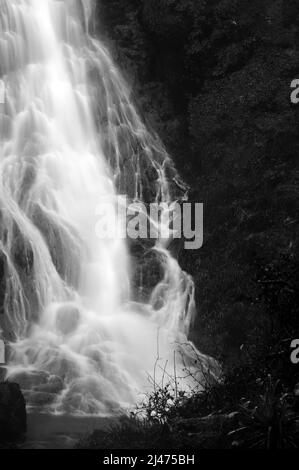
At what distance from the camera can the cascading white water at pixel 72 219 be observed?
64.5 feet

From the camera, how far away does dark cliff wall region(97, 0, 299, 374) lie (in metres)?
24.1

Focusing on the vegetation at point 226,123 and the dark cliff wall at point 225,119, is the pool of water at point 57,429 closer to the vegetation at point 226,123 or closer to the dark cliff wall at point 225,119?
the vegetation at point 226,123

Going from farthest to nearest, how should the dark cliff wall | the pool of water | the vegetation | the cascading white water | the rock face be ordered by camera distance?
the dark cliff wall < the vegetation < the cascading white water < the pool of water < the rock face

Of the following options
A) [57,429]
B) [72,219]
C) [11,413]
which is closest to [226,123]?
[72,219]

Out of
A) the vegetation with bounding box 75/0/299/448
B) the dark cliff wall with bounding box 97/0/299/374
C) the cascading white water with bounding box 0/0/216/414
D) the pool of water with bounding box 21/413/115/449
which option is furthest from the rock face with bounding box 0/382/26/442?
the dark cliff wall with bounding box 97/0/299/374

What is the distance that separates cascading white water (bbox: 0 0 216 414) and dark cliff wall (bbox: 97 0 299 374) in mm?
1118

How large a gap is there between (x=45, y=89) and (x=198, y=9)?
29.7ft

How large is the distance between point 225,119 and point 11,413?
1915 cm

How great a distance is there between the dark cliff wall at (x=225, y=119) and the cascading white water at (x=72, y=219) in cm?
112

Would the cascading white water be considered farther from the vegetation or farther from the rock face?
the rock face

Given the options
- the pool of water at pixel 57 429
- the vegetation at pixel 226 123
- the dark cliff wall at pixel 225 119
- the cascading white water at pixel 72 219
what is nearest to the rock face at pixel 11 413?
the pool of water at pixel 57 429

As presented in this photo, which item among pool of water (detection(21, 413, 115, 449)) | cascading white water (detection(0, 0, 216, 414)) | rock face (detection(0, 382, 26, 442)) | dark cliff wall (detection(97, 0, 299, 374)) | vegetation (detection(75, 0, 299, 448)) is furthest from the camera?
dark cliff wall (detection(97, 0, 299, 374))

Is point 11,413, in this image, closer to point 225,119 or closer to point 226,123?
point 226,123

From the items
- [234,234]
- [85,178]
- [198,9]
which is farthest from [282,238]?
[198,9]
